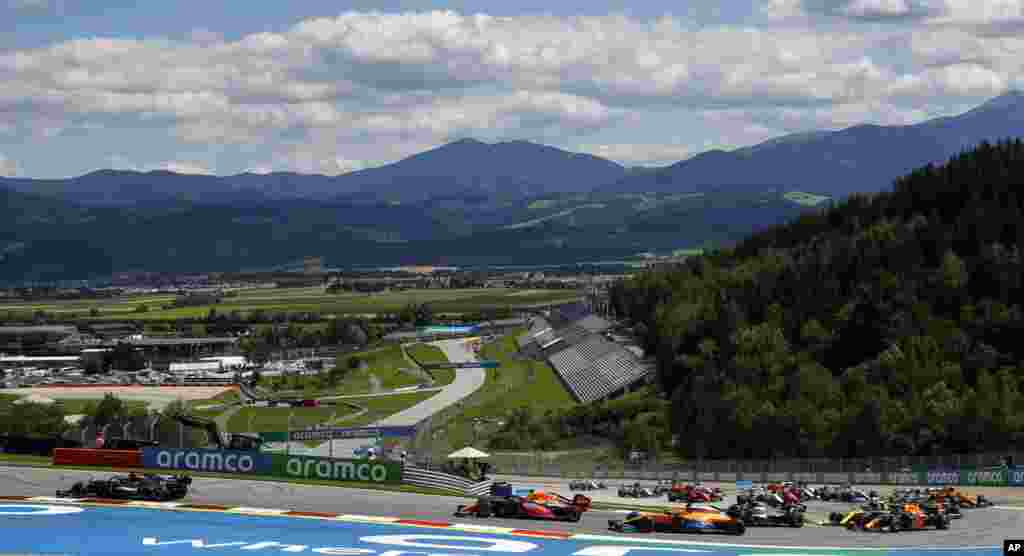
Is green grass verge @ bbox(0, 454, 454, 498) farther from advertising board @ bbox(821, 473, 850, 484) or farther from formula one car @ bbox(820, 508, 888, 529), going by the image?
advertising board @ bbox(821, 473, 850, 484)

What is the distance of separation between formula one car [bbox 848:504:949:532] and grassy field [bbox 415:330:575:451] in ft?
163

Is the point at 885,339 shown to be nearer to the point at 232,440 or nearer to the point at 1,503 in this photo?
the point at 232,440

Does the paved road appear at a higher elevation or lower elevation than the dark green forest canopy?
lower

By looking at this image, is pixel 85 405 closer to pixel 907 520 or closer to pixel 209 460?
pixel 209 460

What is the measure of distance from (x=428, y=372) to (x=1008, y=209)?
254 feet

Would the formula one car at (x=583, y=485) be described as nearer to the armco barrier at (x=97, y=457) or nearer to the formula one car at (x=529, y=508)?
the formula one car at (x=529, y=508)

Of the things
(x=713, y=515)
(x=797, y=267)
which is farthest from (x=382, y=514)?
(x=797, y=267)

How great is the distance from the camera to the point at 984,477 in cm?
7912

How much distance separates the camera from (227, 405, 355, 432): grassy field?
12740 centimetres

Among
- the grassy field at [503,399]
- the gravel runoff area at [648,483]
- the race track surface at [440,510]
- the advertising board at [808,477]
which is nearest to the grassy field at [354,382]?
the grassy field at [503,399]

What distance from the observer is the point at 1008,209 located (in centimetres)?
13338

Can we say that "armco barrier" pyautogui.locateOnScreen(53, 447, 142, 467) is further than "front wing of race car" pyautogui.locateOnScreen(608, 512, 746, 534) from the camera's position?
Yes

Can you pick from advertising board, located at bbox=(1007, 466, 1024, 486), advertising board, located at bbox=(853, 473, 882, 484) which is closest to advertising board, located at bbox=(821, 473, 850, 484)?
advertising board, located at bbox=(853, 473, 882, 484)

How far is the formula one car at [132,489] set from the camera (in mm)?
63719
